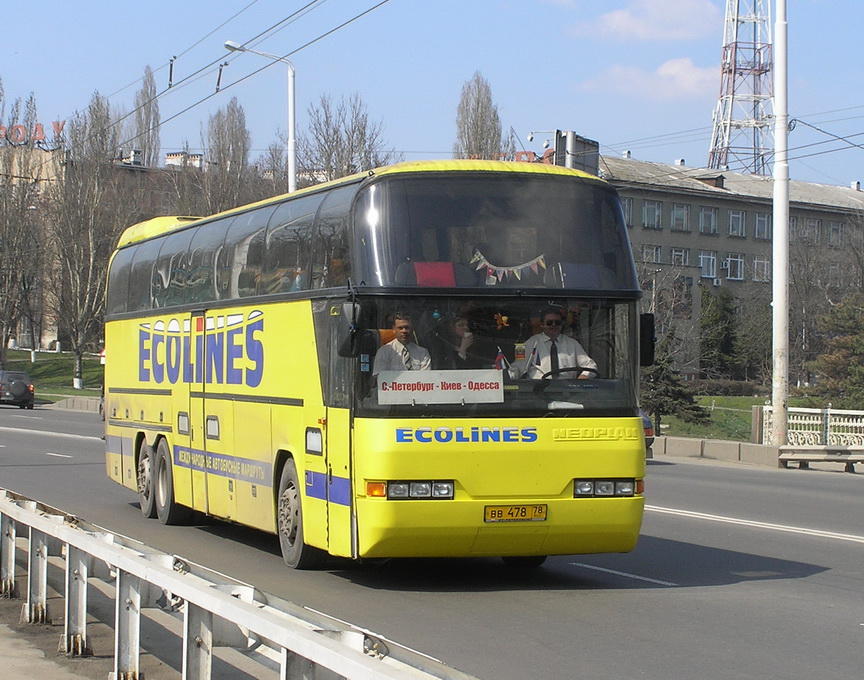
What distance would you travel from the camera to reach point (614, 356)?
9992mm

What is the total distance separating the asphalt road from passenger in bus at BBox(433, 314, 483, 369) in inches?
69.5

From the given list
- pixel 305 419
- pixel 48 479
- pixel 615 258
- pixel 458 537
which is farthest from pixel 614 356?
pixel 48 479

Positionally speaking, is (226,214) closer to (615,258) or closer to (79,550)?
(615,258)

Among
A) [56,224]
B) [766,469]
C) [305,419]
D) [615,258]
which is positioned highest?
[56,224]

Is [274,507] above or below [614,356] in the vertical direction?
below

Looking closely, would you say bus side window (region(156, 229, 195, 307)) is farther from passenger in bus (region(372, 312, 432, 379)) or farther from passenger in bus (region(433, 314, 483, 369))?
passenger in bus (region(433, 314, 483, 369))

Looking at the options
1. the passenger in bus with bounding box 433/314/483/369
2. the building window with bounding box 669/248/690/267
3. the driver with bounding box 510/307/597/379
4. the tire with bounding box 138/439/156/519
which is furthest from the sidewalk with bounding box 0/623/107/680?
the building window with bounding box 669/248/690/267

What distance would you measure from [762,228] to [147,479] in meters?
83.5

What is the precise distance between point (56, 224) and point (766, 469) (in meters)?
55.9

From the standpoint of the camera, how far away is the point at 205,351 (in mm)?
13555

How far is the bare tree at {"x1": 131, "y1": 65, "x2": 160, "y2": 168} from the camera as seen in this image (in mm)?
88812

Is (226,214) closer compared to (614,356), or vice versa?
(614,356)

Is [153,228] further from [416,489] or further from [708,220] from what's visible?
[708,220]

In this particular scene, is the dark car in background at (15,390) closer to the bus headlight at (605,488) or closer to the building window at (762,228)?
the bus headlight at (605,488)
